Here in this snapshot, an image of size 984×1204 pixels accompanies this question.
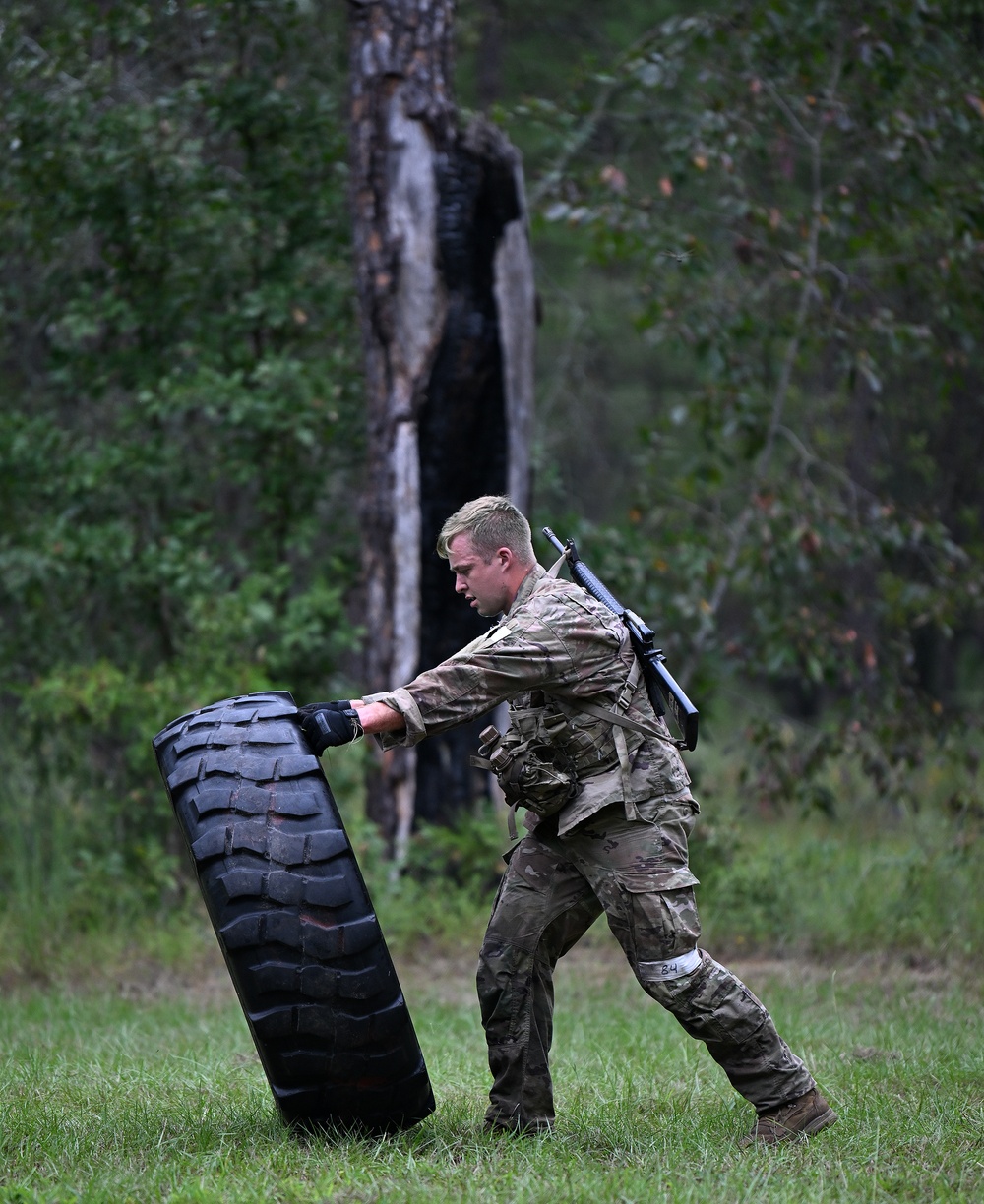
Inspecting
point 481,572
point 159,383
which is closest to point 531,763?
point 481,572

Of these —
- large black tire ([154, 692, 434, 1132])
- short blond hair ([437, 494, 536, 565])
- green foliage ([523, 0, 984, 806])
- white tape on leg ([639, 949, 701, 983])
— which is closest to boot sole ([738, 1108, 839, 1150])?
white tape on leg ([639, 949, 701, 983])

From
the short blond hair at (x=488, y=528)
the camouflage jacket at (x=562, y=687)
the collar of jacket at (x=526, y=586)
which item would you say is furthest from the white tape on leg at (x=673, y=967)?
the short blond hair at (x=488, y=528)

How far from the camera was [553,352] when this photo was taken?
20031 mm

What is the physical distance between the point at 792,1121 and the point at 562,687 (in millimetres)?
1519

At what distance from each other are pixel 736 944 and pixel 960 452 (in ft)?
26.6

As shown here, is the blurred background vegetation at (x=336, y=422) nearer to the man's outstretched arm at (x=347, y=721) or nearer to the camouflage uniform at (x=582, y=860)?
the camouflage uniform at (x=582, y=860)

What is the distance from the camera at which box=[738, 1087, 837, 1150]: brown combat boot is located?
432 cm

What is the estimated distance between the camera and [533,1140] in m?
4.39

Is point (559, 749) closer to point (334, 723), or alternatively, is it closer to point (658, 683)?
point (658, 683)

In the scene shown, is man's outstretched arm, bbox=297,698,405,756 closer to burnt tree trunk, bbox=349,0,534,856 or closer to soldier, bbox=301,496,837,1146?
soldier, bbox=301,496,837,1146

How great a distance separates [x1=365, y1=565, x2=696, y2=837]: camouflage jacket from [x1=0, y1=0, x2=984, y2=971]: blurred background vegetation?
4.56 m

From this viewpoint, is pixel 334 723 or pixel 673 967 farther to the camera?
pixel 673 967

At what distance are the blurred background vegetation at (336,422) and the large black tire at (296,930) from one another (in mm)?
4516

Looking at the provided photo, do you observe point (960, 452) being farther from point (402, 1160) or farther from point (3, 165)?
point (402, 1160)
